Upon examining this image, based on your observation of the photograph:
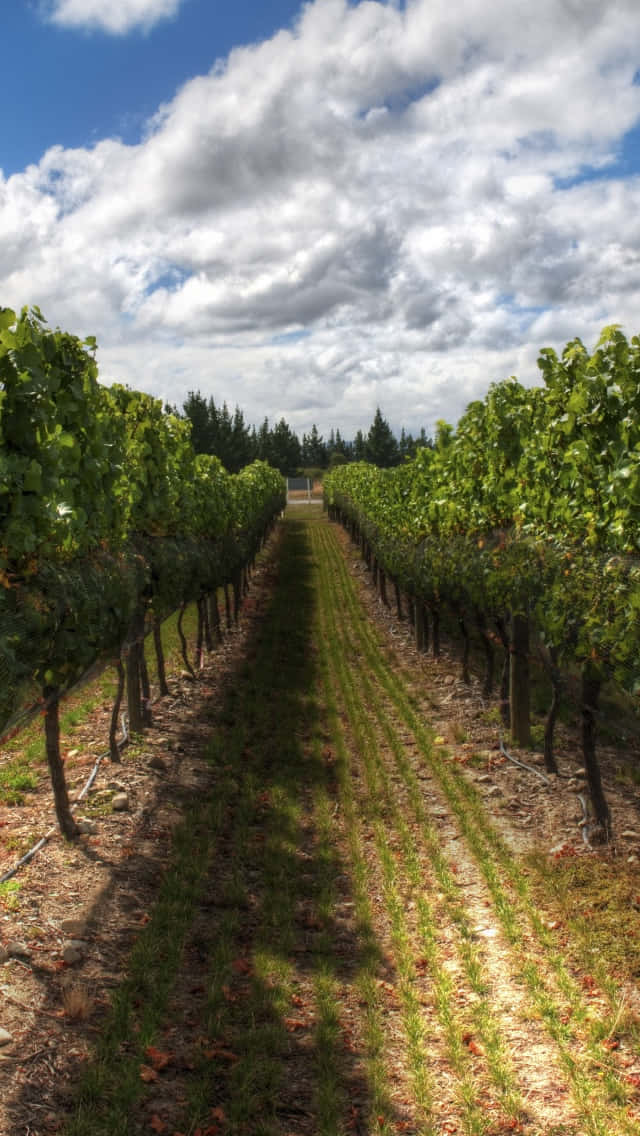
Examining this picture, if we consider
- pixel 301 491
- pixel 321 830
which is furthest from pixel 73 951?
pixel 301 491

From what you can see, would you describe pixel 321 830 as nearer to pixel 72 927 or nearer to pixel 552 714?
pixel 72 927

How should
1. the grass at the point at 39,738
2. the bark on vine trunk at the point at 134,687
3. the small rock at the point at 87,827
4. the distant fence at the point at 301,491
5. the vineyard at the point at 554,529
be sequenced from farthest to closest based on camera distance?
the distant fence at the point at 301,491 → the bark on vine trunk at the point at 134,687 → the grass at the point at 39,738 → the small rock at the point at 87,827 → the vineyard at the point at 554,529

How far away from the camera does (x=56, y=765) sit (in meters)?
7.72

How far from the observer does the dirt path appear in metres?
4.54

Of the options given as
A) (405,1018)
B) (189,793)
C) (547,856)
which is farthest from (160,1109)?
(189,793)

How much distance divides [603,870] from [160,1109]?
4.51 metres

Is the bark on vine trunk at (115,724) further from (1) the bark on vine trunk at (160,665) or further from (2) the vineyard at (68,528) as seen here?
(1) the bark on vine trunk at (160,665)

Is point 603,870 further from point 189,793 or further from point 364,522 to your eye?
point 364,522

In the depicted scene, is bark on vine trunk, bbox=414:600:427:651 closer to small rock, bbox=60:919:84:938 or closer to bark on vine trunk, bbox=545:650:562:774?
bark on vine trunk, bbox=545:650:562:774

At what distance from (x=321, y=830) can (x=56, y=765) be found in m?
2.95

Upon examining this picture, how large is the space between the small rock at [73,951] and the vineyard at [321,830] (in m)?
0.02

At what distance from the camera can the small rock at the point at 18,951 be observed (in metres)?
5.89

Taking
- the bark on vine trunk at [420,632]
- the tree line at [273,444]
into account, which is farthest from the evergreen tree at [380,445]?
the bark on vine trunk at [420,632]

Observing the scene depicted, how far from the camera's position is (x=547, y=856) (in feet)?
Result: 25.0
